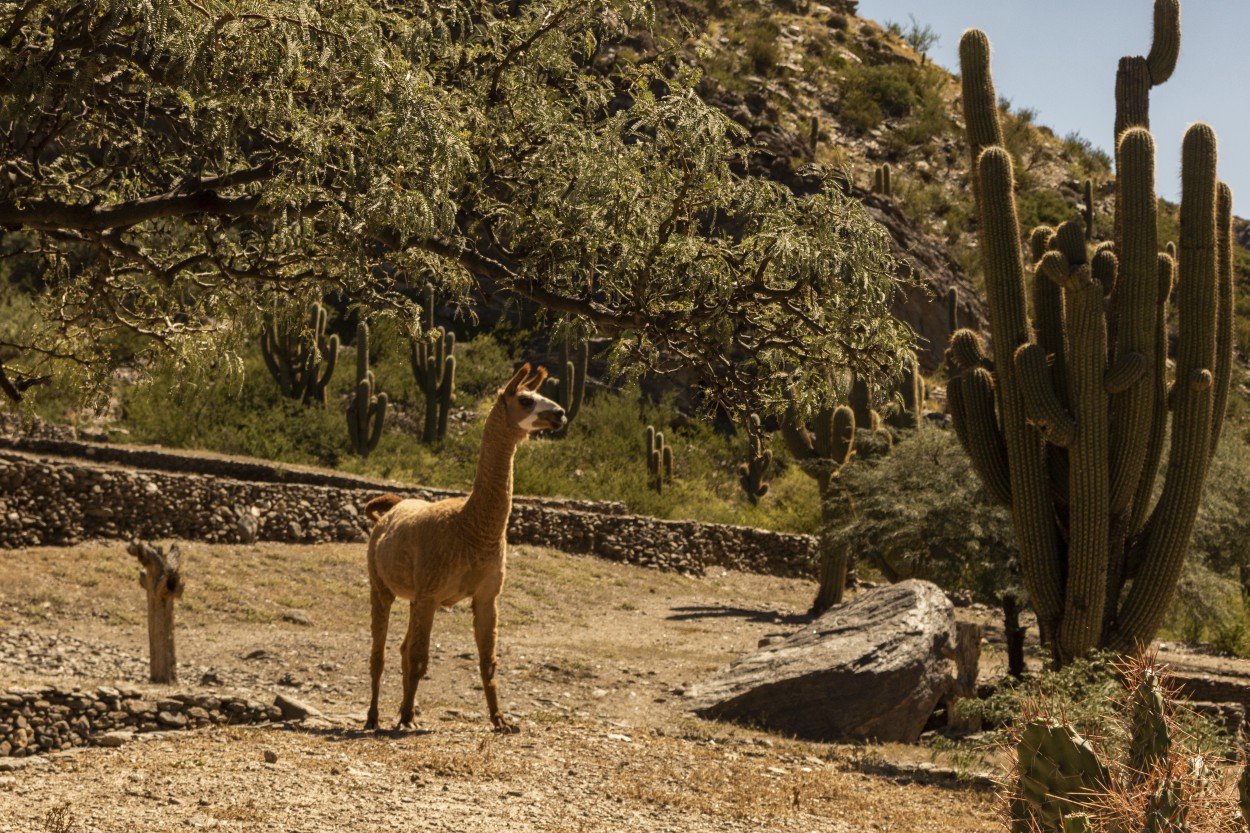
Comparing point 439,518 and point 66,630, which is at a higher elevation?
Answer: point 439,518

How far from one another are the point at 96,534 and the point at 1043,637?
1600 centimetres

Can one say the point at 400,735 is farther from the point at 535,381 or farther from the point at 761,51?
the point at 761,51

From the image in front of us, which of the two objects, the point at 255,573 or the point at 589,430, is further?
the point at 589,430

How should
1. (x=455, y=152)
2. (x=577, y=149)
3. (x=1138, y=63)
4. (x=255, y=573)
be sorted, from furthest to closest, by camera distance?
(x=255, y=573) → (x=1138, y=63) → (x=577, y=149) → (x=455, y=152)

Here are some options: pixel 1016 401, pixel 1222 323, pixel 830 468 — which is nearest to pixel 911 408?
pixel 830 468

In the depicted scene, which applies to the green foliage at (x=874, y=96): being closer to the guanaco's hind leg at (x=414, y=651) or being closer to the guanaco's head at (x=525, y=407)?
the guanaco's head at (x=525, y=407)

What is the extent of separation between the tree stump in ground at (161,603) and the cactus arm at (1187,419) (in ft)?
30.3

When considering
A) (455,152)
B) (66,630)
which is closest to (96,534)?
(66,630)

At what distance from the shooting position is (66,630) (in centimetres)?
1584

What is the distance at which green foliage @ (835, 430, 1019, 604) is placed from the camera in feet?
61.1

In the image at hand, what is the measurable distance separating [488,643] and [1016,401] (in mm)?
6279

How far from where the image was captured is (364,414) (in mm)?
31266

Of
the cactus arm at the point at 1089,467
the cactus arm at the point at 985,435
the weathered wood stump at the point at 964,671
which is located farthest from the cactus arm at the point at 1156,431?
the weathered wood stump at the point at 964,671

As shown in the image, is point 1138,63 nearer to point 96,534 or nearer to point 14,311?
point 96,534
